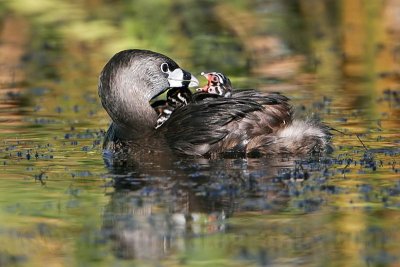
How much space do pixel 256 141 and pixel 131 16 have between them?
7.78 m

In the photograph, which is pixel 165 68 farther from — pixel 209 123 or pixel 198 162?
pixel 198 162

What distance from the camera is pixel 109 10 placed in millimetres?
17953

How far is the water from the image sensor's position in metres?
6.84

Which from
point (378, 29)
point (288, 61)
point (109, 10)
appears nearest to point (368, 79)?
point (288, 61)

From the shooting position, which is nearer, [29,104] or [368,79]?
[29,104]

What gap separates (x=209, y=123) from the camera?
9.49 metres

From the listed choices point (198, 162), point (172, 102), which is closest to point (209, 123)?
point (198, 162)

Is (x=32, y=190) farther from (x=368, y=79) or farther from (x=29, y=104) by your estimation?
(x=368, y=79)

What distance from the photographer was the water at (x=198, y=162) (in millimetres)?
6840

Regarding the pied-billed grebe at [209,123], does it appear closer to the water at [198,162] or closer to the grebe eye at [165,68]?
the water at [198,162]

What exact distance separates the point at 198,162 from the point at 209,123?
1.25ft

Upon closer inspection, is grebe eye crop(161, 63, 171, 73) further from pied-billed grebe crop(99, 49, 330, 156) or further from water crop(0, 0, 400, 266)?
water crop(0, 0, 400, 266)

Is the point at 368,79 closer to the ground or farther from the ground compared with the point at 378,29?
closer to the ground

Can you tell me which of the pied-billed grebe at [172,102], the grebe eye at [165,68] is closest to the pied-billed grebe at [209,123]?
the pied-billed grebe at [172,102]
